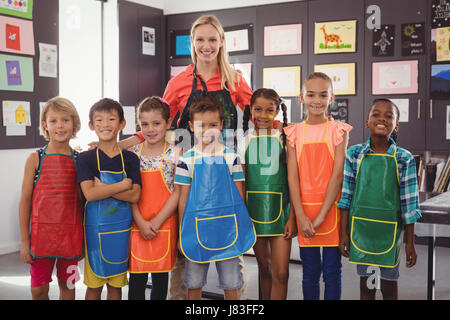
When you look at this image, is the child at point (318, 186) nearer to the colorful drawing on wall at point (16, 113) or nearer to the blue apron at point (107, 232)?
the blue apron at point (107, 232)

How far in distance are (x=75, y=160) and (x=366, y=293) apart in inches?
49.5

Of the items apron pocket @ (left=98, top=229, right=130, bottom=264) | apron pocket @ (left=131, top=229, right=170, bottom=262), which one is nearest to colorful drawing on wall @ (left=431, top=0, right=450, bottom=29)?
apron pocket @ (left=131, top=229, right=170, bottom=262)

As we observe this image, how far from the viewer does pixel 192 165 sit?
1.75 meters

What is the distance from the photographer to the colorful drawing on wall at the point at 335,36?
4098 mm

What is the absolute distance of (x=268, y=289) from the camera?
1.95 meters

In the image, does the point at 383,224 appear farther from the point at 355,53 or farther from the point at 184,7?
the point at 184,7

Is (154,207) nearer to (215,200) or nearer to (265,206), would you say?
(215,200)

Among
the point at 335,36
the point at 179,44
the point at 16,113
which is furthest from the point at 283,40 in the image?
the point at 16,113

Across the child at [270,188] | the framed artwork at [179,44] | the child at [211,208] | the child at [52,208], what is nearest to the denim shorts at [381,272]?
the child at [270,188]

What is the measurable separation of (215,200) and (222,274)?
282 mm

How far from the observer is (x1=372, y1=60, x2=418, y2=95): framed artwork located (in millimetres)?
3908

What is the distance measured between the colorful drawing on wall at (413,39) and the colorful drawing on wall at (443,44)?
0.37 feet

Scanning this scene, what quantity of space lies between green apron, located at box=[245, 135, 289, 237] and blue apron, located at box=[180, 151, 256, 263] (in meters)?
0.10
